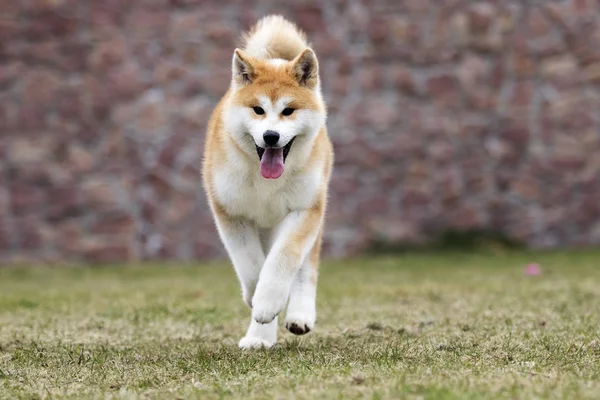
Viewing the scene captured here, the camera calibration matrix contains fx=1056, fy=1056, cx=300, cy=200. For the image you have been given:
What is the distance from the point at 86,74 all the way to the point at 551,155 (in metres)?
4.12

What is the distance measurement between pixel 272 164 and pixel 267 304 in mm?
541

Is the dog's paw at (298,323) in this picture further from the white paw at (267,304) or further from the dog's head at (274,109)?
the dog's head at (274,109)

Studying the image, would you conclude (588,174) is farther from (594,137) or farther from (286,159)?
(286,159)

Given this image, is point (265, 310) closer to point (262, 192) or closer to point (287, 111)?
point (262, 192)

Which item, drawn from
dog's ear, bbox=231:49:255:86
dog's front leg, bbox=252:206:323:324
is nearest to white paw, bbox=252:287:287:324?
dog's front leg, bbox=252:206:323:324

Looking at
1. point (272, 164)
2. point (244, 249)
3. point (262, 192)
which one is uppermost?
point (272, 164)

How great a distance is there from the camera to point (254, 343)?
4.32m

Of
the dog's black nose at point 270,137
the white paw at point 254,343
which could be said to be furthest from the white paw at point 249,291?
the dog's black nose at point 270,137

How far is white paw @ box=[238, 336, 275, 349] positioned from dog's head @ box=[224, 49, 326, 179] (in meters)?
0.73

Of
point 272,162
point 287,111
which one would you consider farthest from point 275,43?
point 272,162

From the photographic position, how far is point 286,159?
415 centimetres

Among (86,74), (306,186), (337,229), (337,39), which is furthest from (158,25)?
(306,186)

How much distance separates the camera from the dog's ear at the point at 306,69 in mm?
4223

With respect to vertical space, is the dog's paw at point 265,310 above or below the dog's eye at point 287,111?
below
